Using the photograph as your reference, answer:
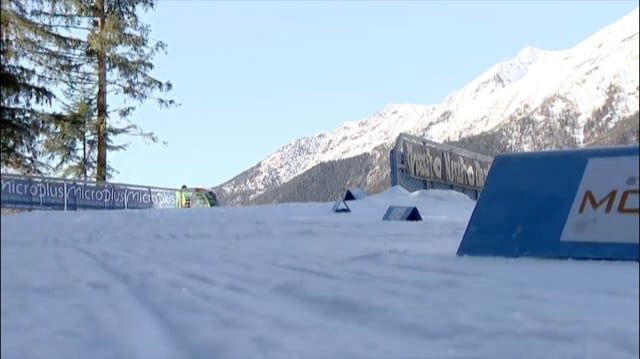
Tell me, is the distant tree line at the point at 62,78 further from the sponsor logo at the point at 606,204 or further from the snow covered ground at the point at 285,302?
the sponsor logo at the point at 606,204

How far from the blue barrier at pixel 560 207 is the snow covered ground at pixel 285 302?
0.46 ft

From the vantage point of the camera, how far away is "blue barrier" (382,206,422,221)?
31.8 ft

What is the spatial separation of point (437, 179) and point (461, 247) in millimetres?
14439

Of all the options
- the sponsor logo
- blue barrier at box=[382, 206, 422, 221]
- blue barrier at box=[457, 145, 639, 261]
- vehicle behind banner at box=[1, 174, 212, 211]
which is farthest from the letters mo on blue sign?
blue barrier at box=[382, 206, 422, 221]

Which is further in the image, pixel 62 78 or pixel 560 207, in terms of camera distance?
pixel 560 207

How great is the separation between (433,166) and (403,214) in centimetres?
935

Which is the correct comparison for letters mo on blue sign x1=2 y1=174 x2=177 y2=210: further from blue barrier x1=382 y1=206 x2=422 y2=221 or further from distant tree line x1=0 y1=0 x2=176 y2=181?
blue barrier x1=382 y1=206 x2=422 y2=221

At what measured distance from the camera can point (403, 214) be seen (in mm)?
9898

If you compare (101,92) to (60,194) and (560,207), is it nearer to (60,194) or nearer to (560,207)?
(60,194)

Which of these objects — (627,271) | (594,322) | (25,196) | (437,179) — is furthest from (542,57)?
(25,196)

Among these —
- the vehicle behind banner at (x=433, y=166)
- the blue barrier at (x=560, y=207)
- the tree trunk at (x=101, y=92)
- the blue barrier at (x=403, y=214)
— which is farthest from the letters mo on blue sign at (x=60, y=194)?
the vehicle behind banner at (x=433, y=166)

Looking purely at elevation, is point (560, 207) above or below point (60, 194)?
below

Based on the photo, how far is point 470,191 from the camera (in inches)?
843

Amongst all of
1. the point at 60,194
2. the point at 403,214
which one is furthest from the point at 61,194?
the point at 403,214
